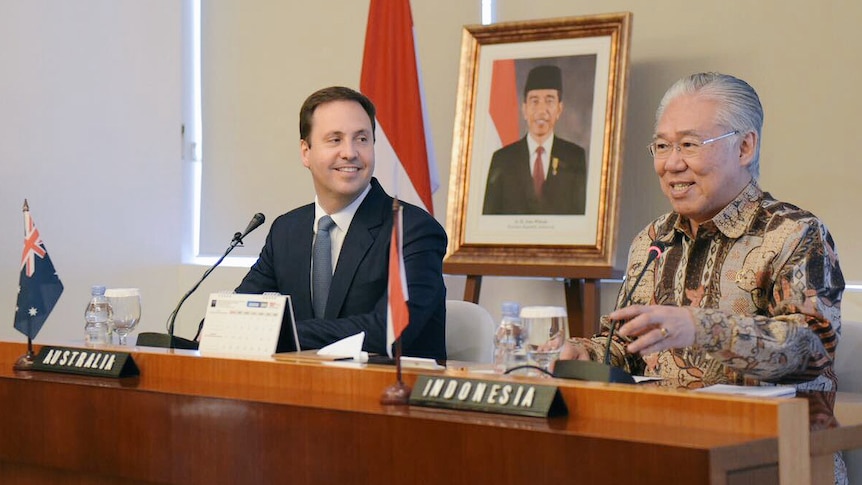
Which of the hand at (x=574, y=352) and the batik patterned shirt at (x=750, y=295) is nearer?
the batik patterned shirt at (x=750, y=295)

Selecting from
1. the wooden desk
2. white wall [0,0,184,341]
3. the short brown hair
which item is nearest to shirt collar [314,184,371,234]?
the short brown hair

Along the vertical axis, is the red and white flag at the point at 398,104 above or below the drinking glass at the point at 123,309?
above

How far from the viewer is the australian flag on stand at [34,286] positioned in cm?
266

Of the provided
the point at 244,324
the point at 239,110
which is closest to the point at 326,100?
the point at 244,324

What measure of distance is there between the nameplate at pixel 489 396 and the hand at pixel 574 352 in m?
0.55

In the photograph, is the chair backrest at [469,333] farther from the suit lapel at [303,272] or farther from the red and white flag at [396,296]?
the red and white flag at [396,296]

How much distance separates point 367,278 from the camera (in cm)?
300

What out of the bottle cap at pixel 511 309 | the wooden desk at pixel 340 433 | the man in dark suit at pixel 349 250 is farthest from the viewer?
the man in dark suit at pixel 349 250

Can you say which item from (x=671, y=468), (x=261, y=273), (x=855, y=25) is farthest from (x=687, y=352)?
(x=855, y=25)

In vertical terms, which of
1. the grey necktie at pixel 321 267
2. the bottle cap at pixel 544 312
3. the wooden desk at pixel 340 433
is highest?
the grey necktie at pixel 321 267

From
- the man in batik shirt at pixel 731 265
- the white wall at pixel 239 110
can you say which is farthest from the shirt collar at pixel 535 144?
the man in batik shirt at pixel 731 265

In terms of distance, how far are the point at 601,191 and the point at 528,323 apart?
2.14 meters

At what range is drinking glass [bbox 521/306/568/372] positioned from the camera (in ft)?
6.45

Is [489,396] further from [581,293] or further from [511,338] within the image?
[581,293]
